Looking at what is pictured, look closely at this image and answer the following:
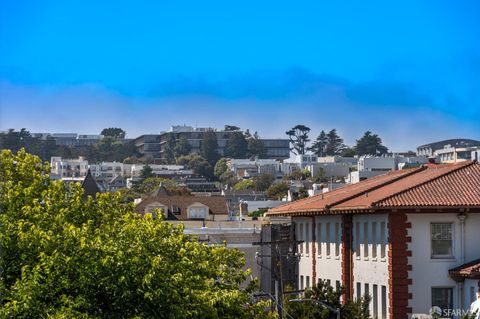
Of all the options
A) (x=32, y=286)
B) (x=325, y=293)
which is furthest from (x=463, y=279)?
(x=32, y=286)

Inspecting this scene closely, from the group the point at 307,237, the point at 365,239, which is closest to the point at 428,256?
the point at 365,239

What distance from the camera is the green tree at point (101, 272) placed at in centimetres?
4112

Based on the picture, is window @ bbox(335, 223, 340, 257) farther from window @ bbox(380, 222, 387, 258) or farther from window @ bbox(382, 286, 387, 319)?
window @ bbox(382, 286, 387, 319)

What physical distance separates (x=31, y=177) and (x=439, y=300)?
17942 mm

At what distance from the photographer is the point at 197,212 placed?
13925 cm

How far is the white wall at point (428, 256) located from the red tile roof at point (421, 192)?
34.3 inches

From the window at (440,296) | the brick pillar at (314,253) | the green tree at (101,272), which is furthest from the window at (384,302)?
the brick pillar at (314,253)

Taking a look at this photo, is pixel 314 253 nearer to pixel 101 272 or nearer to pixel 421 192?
pixel 421 192

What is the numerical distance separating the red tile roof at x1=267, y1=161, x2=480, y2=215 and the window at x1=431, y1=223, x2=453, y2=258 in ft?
4.21

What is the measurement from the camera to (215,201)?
14850 centimetres

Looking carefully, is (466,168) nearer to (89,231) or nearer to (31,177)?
(31,177)

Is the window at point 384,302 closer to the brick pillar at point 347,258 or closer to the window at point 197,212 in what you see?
the brick pillar at point 347,258

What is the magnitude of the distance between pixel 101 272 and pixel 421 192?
23.6m

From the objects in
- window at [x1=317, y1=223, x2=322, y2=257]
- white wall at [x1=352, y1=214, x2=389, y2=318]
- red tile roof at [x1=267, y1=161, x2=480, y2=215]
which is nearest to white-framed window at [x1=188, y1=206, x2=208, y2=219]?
window at [x1=317, y1=223, x2=322, y2=257]
